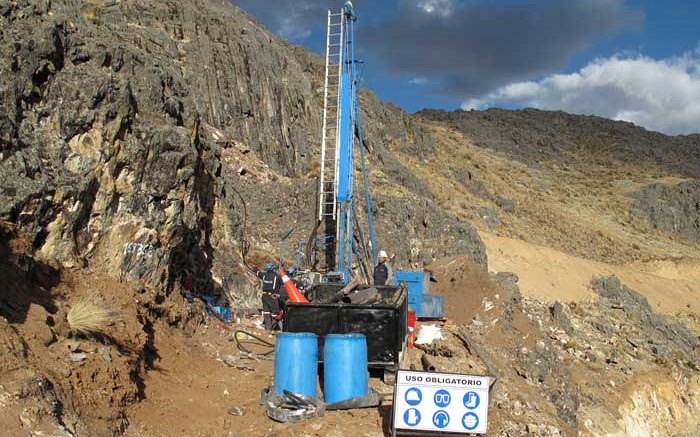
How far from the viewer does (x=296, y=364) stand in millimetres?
7715

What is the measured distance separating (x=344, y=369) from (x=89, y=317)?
3.02 metres

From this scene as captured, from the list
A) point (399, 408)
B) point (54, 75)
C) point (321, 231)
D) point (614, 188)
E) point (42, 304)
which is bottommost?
point (399, 408)

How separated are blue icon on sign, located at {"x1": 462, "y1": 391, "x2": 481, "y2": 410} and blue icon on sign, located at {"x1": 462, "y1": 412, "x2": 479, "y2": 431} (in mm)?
78

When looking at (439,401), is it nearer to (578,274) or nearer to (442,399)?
(442,399)

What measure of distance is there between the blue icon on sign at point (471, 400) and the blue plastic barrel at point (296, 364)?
2026 mm

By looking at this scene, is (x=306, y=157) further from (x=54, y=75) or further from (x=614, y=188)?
(x=614, y=188)

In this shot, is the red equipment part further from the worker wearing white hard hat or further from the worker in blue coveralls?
the worker in blue coveralls

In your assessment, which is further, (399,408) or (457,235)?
(457,235)

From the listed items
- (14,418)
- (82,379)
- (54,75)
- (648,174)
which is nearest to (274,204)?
(54,75)

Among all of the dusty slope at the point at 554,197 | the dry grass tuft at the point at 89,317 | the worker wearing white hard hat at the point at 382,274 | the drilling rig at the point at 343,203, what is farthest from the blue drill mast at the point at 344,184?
the dusty slope at the point at 554,197

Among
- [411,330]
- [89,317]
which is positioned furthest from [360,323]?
[89,317]

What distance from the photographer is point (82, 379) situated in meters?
6.40

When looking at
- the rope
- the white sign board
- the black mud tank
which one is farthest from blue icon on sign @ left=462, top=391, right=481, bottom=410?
the rope

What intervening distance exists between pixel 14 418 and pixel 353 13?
1600 cm
